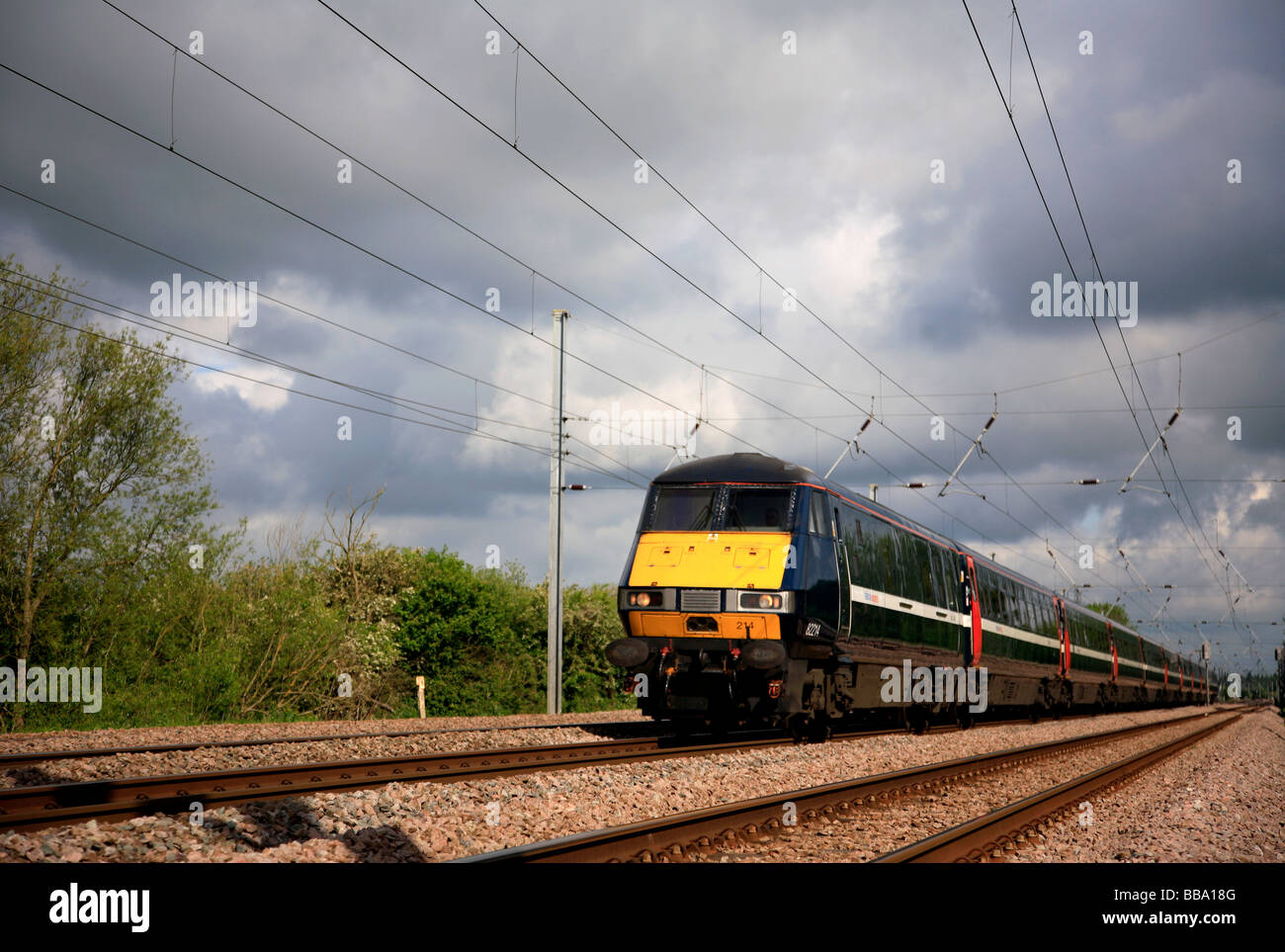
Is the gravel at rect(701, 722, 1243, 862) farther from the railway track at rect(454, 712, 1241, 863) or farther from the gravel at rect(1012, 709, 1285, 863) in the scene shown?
the gravel at rect(1012, 709, 1285, 863)

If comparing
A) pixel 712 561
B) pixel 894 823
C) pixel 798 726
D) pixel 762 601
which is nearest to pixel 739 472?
pixel 712 561

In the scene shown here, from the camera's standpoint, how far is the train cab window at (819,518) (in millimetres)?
14688

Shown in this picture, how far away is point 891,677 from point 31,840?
538 inches

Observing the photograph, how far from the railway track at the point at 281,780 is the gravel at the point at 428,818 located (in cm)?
29

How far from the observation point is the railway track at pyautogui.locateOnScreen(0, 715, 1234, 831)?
25.3 feet

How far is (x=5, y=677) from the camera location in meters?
20.8

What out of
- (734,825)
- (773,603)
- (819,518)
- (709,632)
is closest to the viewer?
(734,825)

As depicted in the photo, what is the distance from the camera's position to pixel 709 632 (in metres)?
14.0

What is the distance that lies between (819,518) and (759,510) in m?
0.88

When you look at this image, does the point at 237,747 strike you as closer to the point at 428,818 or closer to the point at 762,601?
the point at 428,818
